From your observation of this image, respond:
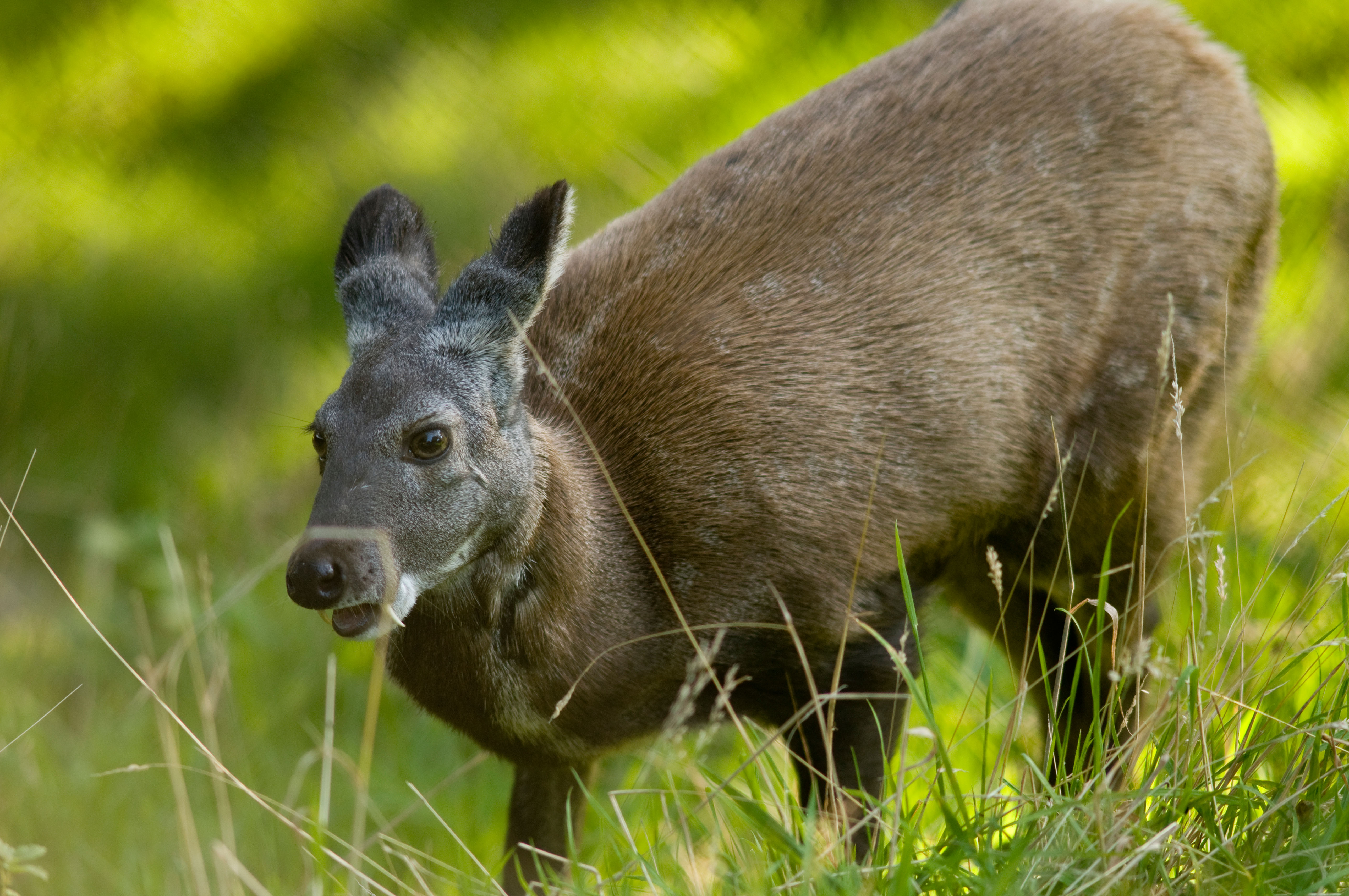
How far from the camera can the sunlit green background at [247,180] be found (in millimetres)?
6094

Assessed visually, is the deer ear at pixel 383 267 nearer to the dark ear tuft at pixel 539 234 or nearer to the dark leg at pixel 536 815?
the dark ear tuft at pixel 539 234

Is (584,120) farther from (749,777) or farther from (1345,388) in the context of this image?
(749,777)

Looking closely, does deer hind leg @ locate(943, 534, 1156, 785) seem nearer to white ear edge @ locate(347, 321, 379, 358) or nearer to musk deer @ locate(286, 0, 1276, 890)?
musk deer @ locate(286, 0, 1276, 890)

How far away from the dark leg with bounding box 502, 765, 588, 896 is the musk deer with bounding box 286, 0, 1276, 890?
0.04 feet

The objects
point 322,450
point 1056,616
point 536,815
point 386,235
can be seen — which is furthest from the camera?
point 1056,616

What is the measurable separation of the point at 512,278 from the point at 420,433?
1.59 feet

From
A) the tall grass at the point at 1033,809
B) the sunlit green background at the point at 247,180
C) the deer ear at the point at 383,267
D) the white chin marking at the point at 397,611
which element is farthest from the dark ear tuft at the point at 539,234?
the sunlit green background at the point at 247,180

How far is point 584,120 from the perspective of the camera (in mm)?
6398

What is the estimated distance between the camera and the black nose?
3.04m

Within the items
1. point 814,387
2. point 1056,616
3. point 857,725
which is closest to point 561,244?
point 814,387

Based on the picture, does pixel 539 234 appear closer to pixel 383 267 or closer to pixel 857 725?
pixel 383 267

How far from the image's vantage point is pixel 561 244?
3516mm

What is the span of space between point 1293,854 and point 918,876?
0.64 m

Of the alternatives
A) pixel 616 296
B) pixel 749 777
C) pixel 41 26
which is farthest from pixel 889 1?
pixel 749 777
